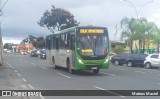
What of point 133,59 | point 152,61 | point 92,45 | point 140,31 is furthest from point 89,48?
point 140,31

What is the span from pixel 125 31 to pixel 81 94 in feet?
206

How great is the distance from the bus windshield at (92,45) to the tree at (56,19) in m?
63.5

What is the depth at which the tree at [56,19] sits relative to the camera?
9112cm

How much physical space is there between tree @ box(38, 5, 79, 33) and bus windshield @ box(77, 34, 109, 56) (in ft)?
208

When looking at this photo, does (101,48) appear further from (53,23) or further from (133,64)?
(53,23)

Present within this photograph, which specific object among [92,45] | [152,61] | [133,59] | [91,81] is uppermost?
[92,45]

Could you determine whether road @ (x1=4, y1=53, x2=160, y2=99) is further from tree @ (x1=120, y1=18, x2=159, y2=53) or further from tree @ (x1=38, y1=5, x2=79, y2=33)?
tree @ (x1=38, y1=5, x2=79, y2=33)

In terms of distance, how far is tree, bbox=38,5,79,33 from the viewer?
3588 inches

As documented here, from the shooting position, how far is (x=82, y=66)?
2683 centimetres

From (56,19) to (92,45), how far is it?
212ft

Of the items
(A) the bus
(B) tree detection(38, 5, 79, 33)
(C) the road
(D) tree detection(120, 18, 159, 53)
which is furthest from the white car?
(B) tree detection(38, 5, 79, 33)

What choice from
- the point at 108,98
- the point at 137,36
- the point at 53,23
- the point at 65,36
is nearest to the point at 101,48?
the point at 65,36

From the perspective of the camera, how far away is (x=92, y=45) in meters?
27.0

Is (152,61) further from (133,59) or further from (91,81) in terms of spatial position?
(91,81)
